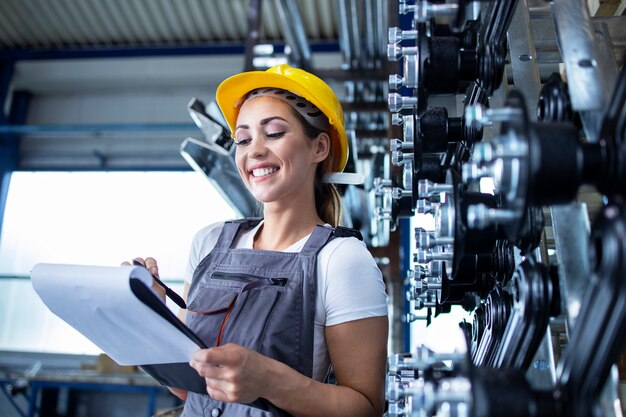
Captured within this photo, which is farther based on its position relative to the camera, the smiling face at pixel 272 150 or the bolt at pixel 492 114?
the smiling face at pixel 272 150

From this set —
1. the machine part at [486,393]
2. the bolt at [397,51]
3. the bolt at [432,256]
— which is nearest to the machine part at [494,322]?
the bolt at [432,256]

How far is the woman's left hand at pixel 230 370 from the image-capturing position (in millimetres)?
771

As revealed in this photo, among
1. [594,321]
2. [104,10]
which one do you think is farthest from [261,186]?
[104,10]

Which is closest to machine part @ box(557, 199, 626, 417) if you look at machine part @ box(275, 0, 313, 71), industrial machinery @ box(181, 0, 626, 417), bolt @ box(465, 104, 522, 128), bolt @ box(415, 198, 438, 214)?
industrial machinery @ box(181, 0, 626, 417)

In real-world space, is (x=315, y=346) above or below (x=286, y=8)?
below

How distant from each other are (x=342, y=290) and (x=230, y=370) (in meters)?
0.32

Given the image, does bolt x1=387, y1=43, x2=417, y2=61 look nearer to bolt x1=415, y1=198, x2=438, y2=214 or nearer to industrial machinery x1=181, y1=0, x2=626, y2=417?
industrial machinery x1=181, y1=0, x2=626, y2=417

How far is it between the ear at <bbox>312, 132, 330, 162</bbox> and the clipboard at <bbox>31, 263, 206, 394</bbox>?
0.54 m

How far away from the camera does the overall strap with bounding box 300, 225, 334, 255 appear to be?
43.8 inches

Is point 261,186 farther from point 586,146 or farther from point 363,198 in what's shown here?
point 363,198

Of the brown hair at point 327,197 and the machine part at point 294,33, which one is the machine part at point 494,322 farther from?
the machine part at point 294,33

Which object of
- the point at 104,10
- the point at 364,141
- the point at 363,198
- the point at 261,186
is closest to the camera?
the point at 261,186

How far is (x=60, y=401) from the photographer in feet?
19.4

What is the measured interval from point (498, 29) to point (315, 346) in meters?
0.62
